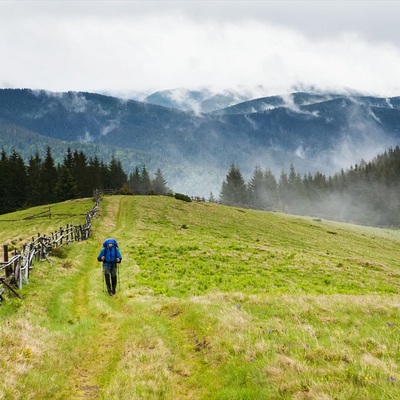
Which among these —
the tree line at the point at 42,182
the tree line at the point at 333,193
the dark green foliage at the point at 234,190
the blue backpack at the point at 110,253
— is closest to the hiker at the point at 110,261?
the blue backpack at the point at 110,253

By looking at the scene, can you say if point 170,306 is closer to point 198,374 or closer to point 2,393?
point 198,374

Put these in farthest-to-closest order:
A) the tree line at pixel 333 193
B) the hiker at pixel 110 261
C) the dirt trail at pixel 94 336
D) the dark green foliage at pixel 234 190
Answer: the tree line at pixel 333 193 < the dark green foliage at pixel 234 190 < the hiker at pixel 110 261 < the dirt trail at pixel 94 336

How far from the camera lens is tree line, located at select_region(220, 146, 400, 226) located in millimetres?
149250

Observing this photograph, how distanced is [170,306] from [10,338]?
718 centimetres

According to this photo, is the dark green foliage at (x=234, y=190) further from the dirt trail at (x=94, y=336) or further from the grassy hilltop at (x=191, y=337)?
the dirt trail at (x=94, y=336)

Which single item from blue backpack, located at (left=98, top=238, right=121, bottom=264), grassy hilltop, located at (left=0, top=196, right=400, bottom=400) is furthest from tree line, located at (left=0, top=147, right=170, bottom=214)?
blue backpack, located at (left=98, top=238, right=121, bottom=264)

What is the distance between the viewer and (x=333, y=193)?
564ft

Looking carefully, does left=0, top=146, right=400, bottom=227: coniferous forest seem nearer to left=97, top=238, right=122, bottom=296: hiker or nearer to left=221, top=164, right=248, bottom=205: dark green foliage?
left=221, top=164, right=248, bottom=205: dark green foliage

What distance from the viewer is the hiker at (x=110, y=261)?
19.9 metres

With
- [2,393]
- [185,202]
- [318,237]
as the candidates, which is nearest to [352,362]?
[2,393]

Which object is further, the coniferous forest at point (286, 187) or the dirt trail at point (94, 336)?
the coniferous forest at point (286, 187)

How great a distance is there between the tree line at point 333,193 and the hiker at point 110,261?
4917 inches

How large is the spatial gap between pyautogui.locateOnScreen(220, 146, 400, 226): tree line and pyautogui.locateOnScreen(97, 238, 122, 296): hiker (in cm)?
12490

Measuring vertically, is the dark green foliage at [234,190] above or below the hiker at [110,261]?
below
